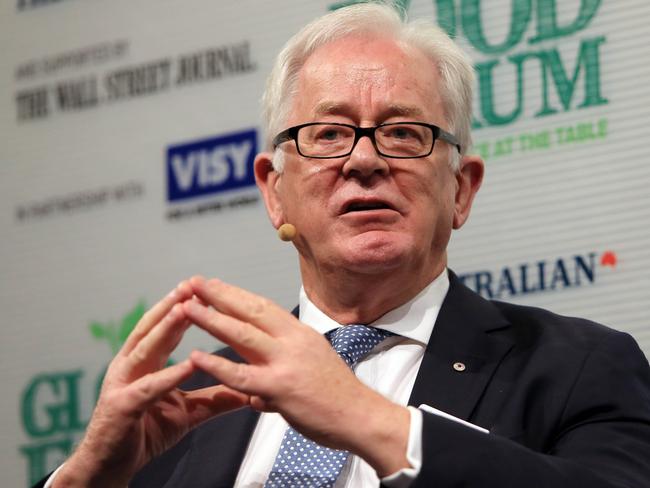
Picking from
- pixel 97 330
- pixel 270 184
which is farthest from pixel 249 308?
pixel 97 330

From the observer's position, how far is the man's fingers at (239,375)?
1.76 m

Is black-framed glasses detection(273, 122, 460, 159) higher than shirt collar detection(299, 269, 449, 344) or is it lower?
higher

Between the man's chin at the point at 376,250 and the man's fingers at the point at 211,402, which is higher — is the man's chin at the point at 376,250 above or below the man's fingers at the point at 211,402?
above

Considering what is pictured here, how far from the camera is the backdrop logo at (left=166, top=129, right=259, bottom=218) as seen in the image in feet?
11.0

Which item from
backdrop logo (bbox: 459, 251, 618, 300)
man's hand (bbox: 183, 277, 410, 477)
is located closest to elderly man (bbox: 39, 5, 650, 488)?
man's hand (bbox: 183, 277, 410, 477)

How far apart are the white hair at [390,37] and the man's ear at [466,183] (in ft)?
0.13

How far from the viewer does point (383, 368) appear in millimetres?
2434

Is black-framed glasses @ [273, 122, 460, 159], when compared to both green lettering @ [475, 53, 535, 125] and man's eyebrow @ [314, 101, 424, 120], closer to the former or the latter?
man's eyebrow @ [314, 101, 424, 120]

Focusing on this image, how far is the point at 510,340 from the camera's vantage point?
7.84 ft

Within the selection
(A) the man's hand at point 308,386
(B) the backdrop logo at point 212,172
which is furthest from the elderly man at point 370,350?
Result: (B) the backdrop logo at point 212,172

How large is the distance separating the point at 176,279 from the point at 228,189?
0.30 m

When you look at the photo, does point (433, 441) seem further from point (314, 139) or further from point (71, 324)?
point (71, 324)

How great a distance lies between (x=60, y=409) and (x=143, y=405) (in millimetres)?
1602

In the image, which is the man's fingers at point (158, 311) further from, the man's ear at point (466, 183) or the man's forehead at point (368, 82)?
the man's ear at point (466, 183)
